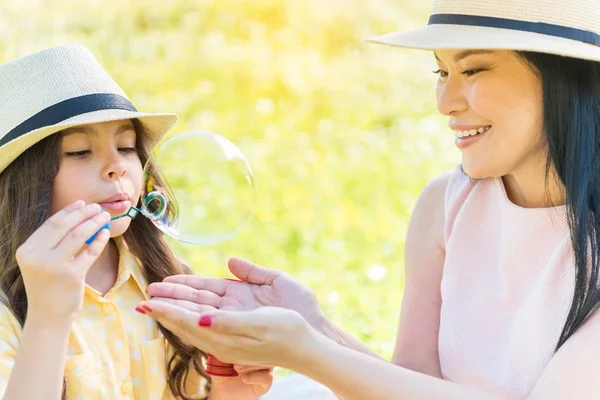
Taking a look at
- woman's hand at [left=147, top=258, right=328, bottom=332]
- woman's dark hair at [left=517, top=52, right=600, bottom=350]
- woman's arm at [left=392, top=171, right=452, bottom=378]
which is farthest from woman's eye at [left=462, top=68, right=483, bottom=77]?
woman's hand at [left=147, top=258, right=328, bottom=332]

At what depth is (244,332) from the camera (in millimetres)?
1849

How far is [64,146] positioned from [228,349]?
0.68m

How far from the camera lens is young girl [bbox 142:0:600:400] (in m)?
1.97

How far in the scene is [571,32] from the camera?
2.07m

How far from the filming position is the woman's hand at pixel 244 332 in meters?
1.84

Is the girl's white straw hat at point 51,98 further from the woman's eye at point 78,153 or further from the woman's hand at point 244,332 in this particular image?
the woman's hand at point 244,332

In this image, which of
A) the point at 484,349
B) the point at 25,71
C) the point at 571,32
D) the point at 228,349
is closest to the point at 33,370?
the point at 228,349

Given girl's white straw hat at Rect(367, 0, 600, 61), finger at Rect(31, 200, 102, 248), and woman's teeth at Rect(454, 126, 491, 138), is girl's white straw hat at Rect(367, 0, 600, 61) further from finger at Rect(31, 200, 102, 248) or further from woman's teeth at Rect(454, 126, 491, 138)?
finger at Rect(31, 200, 102, 248)

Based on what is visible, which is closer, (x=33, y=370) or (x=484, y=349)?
(x=33, y=370)

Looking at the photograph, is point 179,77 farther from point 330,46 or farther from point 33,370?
point 33,370

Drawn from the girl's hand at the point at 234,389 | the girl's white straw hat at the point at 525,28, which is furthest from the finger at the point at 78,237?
the girl's white straw hat at the point at 525,28

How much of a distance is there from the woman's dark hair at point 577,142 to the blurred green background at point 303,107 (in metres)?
2.05

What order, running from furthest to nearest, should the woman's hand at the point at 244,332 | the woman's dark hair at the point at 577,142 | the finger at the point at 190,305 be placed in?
the woman's dark hair at the point at 577,142
the finger at the point at 190,305
the woman's hand at the point at 244,332

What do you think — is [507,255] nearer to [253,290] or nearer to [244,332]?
[253,290]
